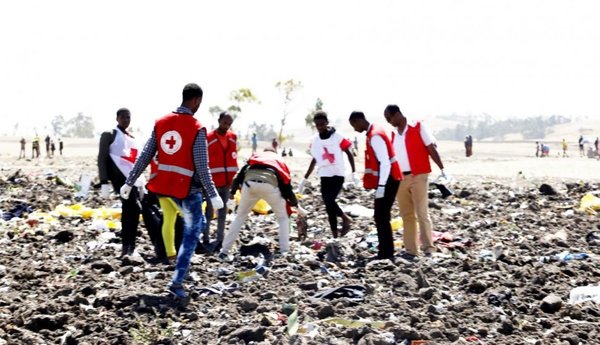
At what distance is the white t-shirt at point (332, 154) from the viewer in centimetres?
866

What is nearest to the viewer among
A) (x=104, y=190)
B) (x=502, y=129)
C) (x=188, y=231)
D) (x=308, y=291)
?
(x=188, y=231)

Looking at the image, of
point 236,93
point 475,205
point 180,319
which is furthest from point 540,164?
point 236,93

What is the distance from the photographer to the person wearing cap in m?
7.67

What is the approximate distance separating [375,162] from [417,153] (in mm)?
591

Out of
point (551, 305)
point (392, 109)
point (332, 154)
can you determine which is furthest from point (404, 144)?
point (551, 305)

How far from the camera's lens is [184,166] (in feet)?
19.3

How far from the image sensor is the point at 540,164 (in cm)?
2817

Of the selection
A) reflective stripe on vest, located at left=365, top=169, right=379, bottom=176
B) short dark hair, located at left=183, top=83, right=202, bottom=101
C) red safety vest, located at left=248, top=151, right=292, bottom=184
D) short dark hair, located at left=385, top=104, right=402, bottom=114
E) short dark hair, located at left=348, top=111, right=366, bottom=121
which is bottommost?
reflective stripe on vest, located at left=365, top=169, right=379, bottom=176

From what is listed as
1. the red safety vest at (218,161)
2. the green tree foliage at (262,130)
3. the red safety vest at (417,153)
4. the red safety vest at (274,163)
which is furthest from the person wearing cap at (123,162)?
the green tree foliage at (262,130)

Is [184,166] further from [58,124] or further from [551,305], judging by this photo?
[58,124]

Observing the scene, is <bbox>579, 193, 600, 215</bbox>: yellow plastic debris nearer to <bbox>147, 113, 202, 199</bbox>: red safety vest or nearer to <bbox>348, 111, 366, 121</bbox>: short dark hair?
<bbox>348, 111, 366, 121</bbox>: short dark hair

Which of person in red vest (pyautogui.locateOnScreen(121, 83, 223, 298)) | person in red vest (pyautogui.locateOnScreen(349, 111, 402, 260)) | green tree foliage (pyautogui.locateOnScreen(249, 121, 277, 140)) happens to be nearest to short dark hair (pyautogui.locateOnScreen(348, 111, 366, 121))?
person in red vest (pyautogui.locateOnScreen(349, 111, 402, 260))

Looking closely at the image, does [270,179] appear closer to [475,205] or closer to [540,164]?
[475,205]

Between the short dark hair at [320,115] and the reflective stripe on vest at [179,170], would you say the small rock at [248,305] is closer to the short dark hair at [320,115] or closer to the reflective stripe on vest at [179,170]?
the reflective stripe on vest at [179,170]
